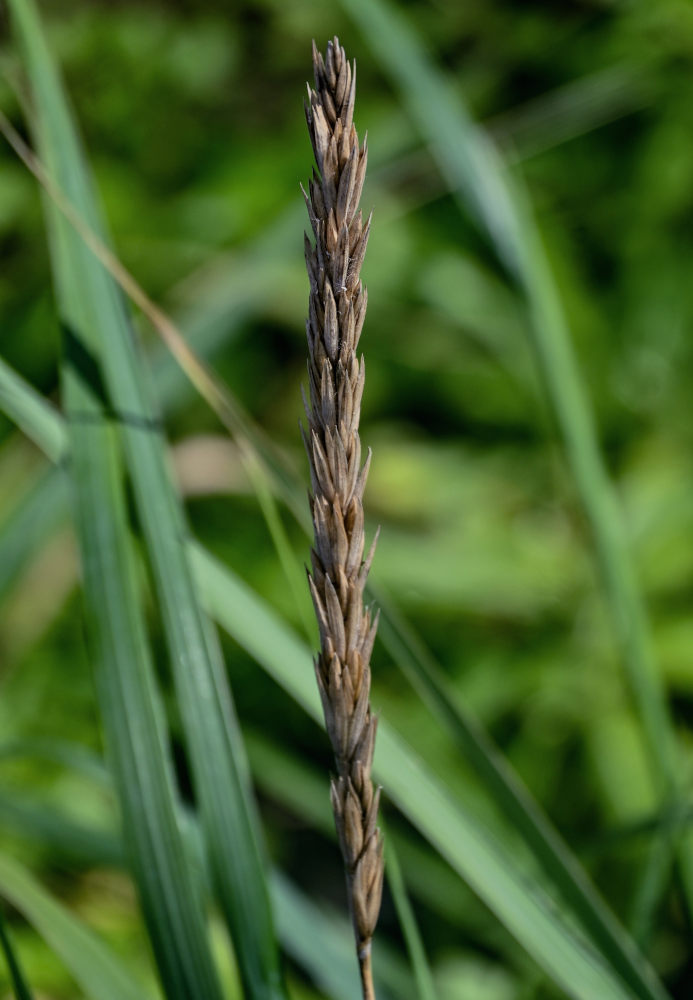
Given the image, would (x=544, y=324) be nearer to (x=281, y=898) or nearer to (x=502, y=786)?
(x=502, y=786)

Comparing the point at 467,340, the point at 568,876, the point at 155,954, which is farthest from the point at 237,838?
the point at 467,340

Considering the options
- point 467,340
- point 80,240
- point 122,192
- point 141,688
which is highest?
point 122,192

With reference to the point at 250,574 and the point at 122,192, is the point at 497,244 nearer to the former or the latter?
the point at 250,574

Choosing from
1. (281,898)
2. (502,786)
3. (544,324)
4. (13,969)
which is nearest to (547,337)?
(544,324)

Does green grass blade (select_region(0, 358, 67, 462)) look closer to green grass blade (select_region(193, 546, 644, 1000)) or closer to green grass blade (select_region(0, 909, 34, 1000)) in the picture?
green grass blade (select_region(193, 546, 644, 1000))

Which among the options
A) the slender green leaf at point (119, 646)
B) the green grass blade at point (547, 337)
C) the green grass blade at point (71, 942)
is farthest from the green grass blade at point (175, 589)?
the green grass blade at point (547, 337)

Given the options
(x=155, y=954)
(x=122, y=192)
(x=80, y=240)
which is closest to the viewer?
(x=155, y=954)

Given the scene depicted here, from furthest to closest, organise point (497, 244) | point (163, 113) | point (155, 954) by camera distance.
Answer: point (163, 113)
point (497, 244)
point (155, 954)

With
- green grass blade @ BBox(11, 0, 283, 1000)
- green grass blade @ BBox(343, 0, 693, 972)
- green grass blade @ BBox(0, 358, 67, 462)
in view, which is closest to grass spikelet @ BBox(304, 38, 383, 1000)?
green grass blade @ BBox(11, 0, 283, 1000)

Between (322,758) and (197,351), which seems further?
(322,758)
